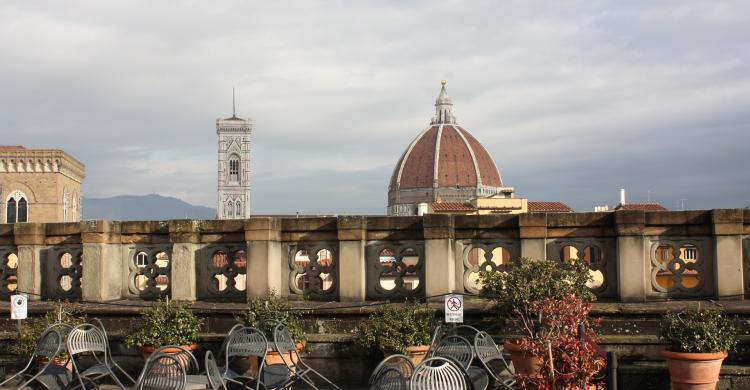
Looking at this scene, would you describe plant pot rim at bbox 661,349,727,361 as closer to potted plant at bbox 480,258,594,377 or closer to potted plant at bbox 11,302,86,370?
potted plant at bbox 480,258,594,377

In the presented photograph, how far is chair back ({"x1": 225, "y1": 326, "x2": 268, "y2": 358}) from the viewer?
331 inches

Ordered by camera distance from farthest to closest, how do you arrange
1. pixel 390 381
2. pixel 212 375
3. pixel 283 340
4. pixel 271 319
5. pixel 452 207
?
pixel 452 207 → pixel 271 319 → pixel 283 340 → pixel 212 375 → pixel 390 381

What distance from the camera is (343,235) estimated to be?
33.8 ft

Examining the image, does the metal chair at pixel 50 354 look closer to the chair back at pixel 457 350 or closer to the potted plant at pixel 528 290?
the chair back at pixel 457 350

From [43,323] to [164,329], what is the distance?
1.51 meters

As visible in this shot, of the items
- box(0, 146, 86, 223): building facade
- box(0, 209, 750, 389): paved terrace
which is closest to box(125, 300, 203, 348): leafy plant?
box(0, 209, 750, 389): paved terrace

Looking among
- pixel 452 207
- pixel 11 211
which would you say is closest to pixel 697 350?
pixel 452 207

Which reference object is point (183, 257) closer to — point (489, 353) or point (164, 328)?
point (164, 328)

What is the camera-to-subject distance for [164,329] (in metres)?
9.50

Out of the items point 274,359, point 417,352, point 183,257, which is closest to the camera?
point 417,352

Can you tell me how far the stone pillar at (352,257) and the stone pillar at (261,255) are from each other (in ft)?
2.69

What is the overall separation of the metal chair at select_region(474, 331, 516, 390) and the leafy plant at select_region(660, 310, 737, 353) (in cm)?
162

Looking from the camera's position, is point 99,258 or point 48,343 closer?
point 48,343

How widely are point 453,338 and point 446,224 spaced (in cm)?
168
